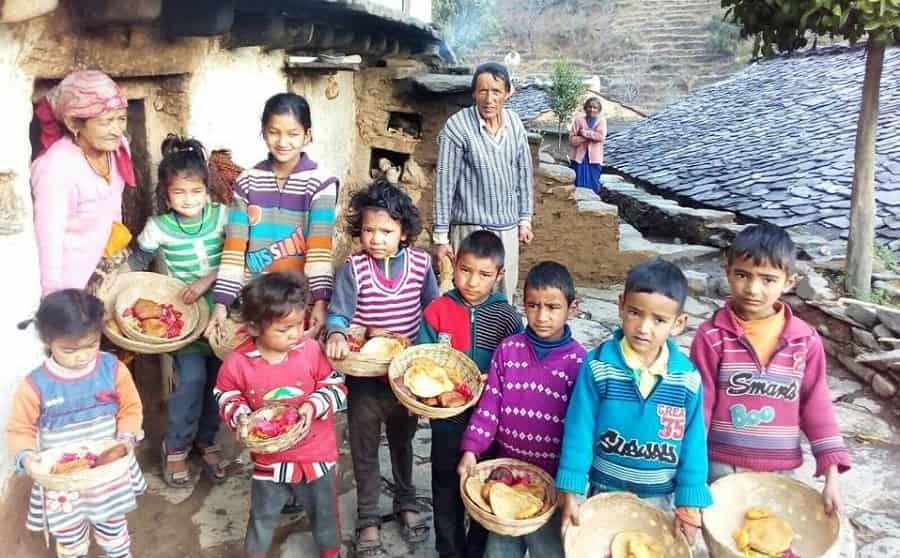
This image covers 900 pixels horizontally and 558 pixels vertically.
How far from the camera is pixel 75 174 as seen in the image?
111 inches

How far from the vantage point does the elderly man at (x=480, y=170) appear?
4.22 m

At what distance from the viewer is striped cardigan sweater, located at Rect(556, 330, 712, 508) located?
233 centimetres

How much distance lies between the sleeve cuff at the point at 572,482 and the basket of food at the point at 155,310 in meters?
1.66

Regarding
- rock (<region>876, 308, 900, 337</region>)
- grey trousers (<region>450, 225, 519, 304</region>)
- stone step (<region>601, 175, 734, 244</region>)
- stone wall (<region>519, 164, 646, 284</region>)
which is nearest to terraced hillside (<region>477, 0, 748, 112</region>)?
stone step (<region>601, 175, 734, 244</region>)

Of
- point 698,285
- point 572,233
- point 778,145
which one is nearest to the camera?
point 698,285

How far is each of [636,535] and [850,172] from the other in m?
8.74

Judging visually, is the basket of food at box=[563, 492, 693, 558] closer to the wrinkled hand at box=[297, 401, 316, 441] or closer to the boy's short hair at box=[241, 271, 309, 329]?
the wrinkled hand at box=[297, 401, 316, 441]

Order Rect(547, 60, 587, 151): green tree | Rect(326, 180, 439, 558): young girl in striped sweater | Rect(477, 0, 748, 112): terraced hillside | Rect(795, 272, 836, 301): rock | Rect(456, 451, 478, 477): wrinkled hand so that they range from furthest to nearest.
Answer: Rect(477, 0, 748, 112): terraced hillside, Rect(547, 60, 587, 151): green tree, Rect(795, 272, 836, 301): rock, Rect(326, 180, 439, 558): young girl in striped sweater, Rect(456, 451, 478, 477): wrinkled hand

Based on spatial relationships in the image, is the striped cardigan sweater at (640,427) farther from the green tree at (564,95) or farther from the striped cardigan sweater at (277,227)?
the green tree at (564,95)

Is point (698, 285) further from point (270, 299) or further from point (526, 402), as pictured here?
point (270, 299)

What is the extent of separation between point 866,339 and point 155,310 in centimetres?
446

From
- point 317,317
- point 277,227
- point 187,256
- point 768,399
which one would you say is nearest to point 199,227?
point 187,256

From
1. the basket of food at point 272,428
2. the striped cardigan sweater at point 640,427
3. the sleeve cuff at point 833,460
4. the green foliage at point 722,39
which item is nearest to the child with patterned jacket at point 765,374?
the sleeve cuff at point 833,460

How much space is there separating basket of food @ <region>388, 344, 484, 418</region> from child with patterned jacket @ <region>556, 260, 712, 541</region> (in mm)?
419
